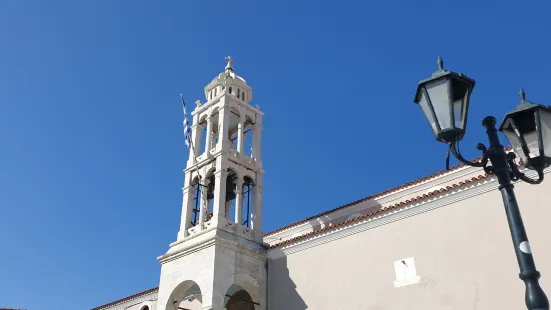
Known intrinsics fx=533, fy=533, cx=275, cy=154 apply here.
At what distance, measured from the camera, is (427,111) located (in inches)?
174

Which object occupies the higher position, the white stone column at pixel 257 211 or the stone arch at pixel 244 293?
the white stone column at pixel 257 211

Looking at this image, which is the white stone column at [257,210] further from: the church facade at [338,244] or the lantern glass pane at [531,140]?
the lantern glass pane at [531,140]

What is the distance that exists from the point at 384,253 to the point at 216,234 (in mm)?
4696

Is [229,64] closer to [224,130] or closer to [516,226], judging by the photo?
[224,130]

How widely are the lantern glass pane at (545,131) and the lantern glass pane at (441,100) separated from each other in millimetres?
790

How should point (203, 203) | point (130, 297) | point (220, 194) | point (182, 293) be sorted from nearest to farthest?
point (182, 293) → point (220, 194) → point (203, 203) → point (130, 297)

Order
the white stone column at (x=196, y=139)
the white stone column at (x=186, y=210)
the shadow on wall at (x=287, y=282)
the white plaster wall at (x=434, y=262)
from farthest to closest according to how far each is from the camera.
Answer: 1. the white stone column at (x=196, y=139)
2. the white stone column at (x=186, y=210)
3. the shadow on wall at (x=287, y=282)
4. the white plaster wall at (x=434, y=262)

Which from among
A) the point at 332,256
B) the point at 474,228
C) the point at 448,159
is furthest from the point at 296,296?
the point at 448,159

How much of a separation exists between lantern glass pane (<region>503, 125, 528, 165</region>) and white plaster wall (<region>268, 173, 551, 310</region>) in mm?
6862

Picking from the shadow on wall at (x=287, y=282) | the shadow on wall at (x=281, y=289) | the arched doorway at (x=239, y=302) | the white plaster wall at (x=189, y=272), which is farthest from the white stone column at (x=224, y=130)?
the arched doorway at (x=239, y=302)

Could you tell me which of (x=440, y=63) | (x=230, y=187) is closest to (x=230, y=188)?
(x=230, y=187)

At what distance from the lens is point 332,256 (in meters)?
14.0

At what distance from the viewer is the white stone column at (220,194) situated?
15.4 meters

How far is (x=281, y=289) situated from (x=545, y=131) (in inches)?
455
